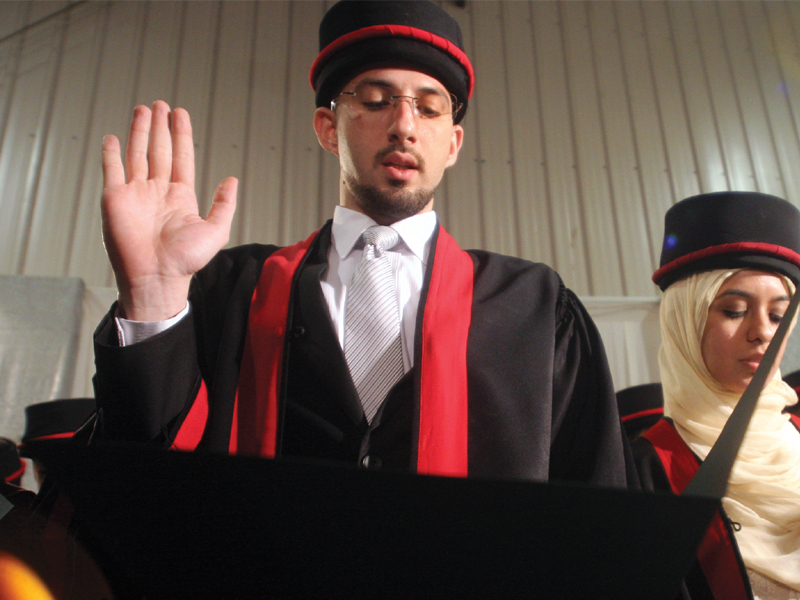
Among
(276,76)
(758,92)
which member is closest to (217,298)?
(276,76)

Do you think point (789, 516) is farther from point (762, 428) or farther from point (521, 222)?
point (521, 222)

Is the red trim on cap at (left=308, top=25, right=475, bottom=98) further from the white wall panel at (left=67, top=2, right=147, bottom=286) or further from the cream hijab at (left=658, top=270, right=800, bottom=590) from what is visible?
the white wall panel at (left=67, top=2, right=147, bottom=286)

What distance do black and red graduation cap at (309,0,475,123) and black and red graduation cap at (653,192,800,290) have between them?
0.92 metres

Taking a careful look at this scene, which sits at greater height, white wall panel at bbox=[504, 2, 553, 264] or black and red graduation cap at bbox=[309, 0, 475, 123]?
white wall panel at bbox=[504, 2, 553, 264]

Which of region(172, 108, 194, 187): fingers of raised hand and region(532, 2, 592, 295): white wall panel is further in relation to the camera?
region(532, 2, 592, 295): white wall panel

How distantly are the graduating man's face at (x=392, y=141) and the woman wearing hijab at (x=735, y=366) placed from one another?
95 centimetres

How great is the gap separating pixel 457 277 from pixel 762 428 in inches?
42.8

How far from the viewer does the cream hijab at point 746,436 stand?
4.70 feet

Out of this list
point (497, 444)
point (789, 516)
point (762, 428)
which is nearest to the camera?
point (497, 444)

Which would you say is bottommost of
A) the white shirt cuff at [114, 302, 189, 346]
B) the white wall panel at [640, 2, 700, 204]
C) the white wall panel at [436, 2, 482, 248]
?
the white shirt cuff at [114, 302, 189, 346]

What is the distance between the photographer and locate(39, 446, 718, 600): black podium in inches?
16.3

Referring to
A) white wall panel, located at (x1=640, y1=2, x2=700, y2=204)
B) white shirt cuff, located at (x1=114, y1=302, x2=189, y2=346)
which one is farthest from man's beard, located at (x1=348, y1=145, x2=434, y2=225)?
white wall panel, located at (x1=640, y1=2, x2=700, y2=204)

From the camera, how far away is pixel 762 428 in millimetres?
1622

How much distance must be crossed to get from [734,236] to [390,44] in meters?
1.16
